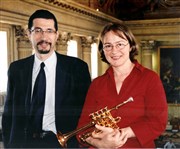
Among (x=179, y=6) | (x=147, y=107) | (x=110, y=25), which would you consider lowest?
(x=147, y=107)

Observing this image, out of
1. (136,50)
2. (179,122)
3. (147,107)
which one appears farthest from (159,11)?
(147,107)

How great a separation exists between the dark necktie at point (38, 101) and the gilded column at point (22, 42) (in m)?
0.30

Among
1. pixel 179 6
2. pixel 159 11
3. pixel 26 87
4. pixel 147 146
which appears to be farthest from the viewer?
pixel 159 11

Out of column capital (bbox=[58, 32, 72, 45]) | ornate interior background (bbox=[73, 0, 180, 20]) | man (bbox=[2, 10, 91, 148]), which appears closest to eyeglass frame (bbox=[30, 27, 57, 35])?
man (bbox=[2, 10, 91, 148])

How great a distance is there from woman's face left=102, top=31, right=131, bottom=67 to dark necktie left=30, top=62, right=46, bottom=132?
1.97 feet

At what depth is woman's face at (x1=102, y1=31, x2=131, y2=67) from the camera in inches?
59.8

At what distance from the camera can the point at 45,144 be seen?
200 cm

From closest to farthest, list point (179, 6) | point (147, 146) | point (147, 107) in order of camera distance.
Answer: point (147, 107) < point (147, 146) < point (179, 6)

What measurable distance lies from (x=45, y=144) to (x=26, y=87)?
0.44 m

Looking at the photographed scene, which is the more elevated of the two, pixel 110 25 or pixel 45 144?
pixel 110 25

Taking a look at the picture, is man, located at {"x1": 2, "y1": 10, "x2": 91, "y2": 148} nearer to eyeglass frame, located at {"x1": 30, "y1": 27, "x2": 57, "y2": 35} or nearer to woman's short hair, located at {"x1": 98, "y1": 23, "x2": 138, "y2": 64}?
eyeglass frame, located at {"x1": 30, "y1": 27, "x2": 57, "y2": 35}

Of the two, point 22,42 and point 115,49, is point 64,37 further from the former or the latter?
point 115,49

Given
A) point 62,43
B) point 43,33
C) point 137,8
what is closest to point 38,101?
point 43,33

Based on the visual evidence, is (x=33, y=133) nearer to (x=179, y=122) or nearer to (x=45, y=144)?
(x=45, y=144)
